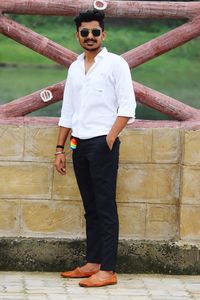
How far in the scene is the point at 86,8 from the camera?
683cm

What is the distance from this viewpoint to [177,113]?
22.8 feet

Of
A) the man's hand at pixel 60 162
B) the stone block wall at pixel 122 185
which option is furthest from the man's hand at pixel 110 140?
the stone block wall at pixel 122 185

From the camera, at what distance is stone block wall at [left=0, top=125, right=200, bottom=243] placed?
690 centimetres

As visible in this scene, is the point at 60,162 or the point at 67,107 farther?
the point at 60,162

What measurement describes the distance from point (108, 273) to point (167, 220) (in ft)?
2.23

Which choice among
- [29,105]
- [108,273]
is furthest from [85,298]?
[29,105]

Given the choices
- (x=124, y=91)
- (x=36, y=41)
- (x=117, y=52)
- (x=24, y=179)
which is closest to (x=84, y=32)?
(x=124, y=91)

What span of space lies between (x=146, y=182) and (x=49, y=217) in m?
0.65

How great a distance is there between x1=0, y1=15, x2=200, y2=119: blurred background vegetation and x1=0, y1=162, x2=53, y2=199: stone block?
21.7 meters

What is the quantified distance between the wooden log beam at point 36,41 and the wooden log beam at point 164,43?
0.37 m

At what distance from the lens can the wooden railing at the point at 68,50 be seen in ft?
22.4

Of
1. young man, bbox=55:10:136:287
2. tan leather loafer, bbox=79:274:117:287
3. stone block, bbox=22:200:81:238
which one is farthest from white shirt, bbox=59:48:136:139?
tan leather loafer, bbox=79:274:117:287

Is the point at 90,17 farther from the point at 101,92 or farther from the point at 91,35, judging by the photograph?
the point at 101,92

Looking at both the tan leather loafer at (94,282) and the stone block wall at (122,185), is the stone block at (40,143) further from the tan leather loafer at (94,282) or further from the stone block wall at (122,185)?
the tan leather loafer at (94,282)
